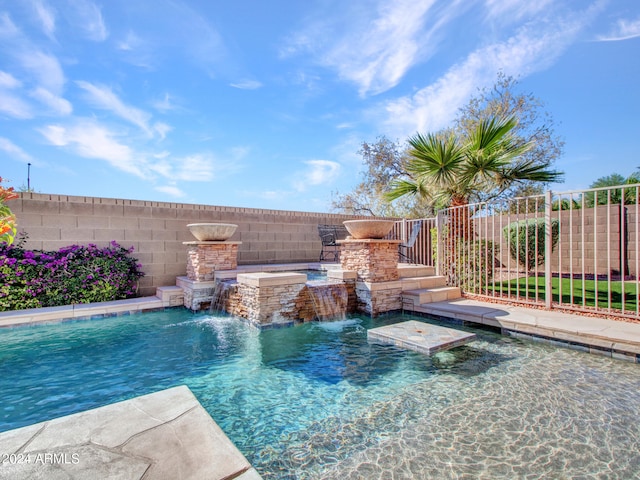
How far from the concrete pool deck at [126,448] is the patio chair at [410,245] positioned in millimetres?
7528

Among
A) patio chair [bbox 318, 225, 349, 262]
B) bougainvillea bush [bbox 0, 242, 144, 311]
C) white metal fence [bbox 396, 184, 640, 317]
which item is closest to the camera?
white metal fence [bbox 396, 184, 640, 317]

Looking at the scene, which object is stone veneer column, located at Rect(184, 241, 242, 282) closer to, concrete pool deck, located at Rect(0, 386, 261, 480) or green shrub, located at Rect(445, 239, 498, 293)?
concrete pool deck, located at Rect(0, 386, 261, 480)

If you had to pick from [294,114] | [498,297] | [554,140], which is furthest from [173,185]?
[554,140]

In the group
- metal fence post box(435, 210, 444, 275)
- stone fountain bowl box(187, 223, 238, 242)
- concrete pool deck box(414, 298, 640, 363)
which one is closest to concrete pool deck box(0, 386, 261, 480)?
concrete pool deck box(414, 298, 640, 363)

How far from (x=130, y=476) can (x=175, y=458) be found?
0.60 ft

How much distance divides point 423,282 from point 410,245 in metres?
2.47

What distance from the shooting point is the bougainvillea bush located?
17.0 ft

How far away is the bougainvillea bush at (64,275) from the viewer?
518 cm

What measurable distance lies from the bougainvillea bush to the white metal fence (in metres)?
6.67

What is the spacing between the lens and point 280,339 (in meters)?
4.30

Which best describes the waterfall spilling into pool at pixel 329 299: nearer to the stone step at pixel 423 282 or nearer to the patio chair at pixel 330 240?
the stone step at pixel 423 282

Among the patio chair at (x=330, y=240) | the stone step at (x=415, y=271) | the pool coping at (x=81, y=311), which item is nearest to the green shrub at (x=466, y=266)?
the stone step at (x=415, y=271)

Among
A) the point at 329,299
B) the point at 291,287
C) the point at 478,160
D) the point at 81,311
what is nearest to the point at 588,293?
the point at 478,160

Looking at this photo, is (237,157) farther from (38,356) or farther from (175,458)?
(175,458)
